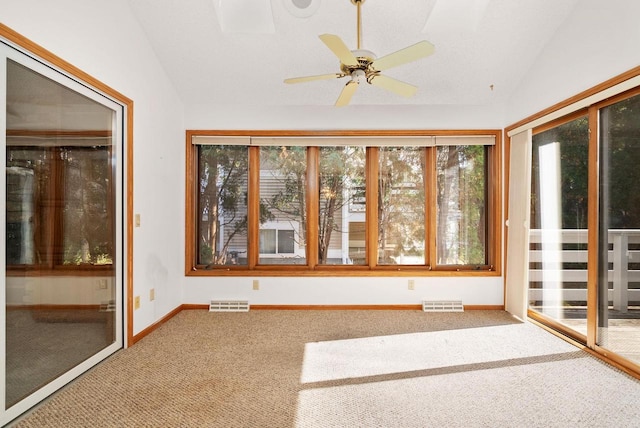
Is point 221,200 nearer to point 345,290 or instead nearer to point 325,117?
point 325,117

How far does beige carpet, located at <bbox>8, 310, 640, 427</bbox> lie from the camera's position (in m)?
1.97

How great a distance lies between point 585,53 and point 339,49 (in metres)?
2.18

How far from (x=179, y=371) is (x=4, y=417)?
948 mm

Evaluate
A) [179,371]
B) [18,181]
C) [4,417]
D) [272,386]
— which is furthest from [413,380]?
[18,181]

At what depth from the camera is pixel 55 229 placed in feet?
7.51

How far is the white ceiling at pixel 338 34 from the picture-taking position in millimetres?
3086

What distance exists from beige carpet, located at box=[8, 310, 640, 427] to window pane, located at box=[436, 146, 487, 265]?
3.25ft

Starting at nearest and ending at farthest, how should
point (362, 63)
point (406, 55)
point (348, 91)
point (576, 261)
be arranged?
point (406, 55), point (362, 63), point (348, 91), point (576, 261)

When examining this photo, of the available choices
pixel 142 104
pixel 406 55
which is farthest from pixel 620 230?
pixel 142 104

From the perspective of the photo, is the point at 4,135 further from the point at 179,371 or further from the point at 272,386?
the point at 272,386

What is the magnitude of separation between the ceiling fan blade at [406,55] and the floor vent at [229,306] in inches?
118

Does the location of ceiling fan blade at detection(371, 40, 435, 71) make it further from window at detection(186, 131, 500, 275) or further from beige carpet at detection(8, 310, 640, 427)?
beige carpet at detection(8, 310, 640, 427)

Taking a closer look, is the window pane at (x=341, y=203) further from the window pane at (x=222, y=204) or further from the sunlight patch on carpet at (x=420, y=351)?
the sunlight patch on carpet at (x=420, y=351)

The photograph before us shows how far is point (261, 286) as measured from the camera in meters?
4.20
